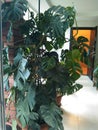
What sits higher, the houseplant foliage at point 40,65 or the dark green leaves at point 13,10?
the dark green leaves at point 13,10

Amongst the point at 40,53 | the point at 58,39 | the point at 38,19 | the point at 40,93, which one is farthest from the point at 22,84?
the point at 38,19

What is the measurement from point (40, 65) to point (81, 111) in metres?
1.85

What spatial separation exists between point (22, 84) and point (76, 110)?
1.97 meters

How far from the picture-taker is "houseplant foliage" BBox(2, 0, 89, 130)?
1.63 metres

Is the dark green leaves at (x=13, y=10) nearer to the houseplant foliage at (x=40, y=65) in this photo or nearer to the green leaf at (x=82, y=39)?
the houseplant foliage at (x=40, y=65)

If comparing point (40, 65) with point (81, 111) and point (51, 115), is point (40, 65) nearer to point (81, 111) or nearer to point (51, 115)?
point (51, 115)

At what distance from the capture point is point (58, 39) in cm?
180

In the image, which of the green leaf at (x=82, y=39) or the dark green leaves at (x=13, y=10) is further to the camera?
the green leaf at (x=82, y=39)

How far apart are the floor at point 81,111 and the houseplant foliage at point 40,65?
104cm

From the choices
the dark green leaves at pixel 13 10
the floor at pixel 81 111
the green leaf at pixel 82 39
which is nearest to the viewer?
the dark green leaves at pixel 13 10

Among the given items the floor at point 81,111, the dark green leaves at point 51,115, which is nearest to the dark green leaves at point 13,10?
the dark green leaves at point 51,115

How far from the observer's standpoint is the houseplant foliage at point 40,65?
5.34 feet

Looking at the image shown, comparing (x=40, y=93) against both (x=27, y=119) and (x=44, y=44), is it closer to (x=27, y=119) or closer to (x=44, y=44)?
(x=27, y=119)

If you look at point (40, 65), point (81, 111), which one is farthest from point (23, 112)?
point (81, 111)
